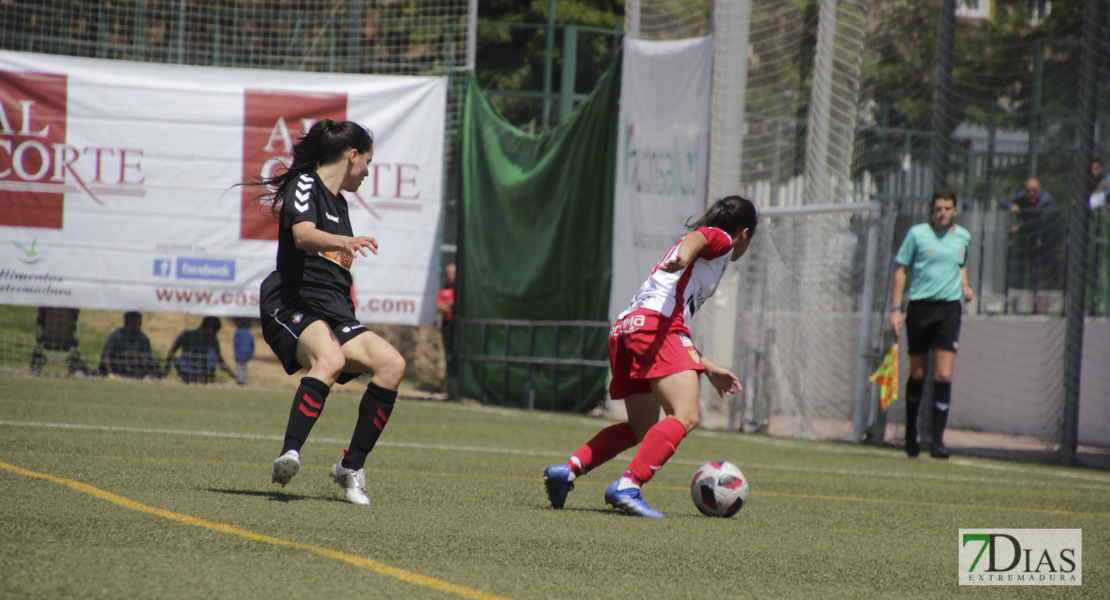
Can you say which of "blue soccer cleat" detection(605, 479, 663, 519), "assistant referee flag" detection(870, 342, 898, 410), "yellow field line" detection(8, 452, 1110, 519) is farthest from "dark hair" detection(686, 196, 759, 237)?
"assistant referee flag" detection(870, 342, 898, 410)

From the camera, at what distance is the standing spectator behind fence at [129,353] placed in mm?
14906

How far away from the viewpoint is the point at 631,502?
16.8 feet

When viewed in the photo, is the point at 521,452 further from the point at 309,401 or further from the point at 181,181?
the point at 181,181

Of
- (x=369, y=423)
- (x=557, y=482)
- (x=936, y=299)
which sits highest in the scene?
(x=936, y=299)

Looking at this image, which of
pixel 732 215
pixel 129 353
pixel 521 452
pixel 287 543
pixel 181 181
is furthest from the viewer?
pixel 129 353

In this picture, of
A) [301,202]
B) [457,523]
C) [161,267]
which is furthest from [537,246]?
[457,523]

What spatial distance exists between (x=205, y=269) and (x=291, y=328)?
1006cm

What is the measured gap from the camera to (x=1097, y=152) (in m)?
9.95

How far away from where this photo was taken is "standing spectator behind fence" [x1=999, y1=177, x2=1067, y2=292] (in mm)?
10531

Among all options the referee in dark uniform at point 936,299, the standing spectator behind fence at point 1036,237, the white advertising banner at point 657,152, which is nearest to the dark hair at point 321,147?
the referee in dark uniform at point 936,299

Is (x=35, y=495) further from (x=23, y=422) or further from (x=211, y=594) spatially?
(x=23, y=422)

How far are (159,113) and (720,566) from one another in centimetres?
1245

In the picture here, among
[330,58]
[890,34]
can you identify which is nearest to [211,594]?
[890,34]

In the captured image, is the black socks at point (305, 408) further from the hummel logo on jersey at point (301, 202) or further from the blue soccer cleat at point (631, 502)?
the blue soccer cleat at point (631, 502)
